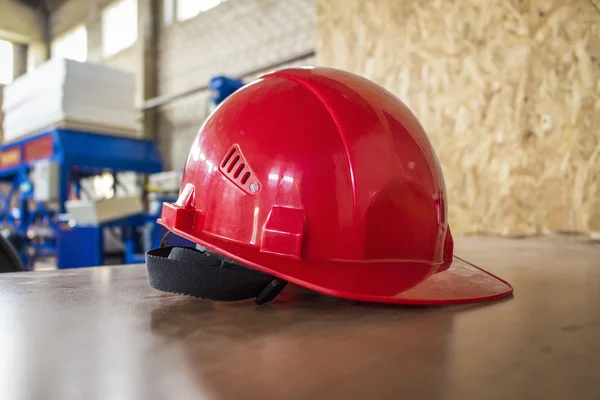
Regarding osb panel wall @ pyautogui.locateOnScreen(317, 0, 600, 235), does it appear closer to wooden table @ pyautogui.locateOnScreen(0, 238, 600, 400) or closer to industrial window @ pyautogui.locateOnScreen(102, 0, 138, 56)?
wooden table @ pyautogui.locateOnScreen(0, 238, 600, 400)

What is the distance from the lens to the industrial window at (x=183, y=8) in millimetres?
6080

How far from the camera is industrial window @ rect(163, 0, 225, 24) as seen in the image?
6080 mm

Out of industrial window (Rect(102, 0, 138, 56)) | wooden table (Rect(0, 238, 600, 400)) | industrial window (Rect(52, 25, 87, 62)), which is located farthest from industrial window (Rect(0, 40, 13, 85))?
wooden table (Rect(0, 238, 600, 400))

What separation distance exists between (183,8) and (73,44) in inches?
162

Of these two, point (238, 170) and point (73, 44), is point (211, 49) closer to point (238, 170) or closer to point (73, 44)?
point (73, 44)

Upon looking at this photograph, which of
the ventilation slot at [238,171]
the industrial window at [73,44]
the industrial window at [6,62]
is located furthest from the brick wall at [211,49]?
the ventilation slot at [238,171]

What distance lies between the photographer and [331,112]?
0.81 meters

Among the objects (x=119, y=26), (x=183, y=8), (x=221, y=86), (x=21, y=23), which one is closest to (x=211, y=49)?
(x=183, y=8)

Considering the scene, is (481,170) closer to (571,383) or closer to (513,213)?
(513,213)

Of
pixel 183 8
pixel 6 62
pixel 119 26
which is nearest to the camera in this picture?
pixel 183 8

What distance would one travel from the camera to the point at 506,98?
3057 mm

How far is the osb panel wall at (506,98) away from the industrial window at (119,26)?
5324mm

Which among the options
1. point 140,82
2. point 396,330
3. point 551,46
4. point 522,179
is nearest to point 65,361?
point 396,330

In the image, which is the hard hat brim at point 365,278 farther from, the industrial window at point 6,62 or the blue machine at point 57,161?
the industrial window at point 6,62
